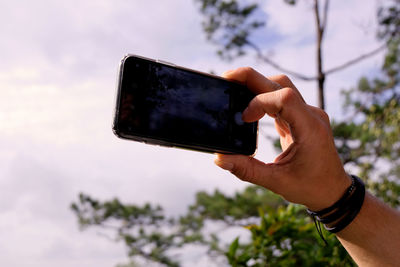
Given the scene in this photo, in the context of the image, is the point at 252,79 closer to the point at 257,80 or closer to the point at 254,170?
the point at 257,80

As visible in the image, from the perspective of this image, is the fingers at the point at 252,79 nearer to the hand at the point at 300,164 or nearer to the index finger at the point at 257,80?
the index finger at the point at 257,80

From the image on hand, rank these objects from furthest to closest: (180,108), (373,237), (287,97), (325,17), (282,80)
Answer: (325,17) → (282,80) → (180,108) → (373,237) → (287,97)

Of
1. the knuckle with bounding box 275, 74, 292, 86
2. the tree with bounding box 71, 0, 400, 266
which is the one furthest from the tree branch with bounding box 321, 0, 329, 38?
the knuckle with bounding box 275, 74, 292, 86

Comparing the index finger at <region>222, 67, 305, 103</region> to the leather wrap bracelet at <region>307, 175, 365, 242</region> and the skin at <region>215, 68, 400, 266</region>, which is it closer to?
the skin at <region>215, 68, 400, 266</region>

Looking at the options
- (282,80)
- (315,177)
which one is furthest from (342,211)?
(282,80)

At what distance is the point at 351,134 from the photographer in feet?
43.5

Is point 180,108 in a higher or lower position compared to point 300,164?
higher

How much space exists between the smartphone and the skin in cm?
17

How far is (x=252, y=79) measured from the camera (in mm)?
1890

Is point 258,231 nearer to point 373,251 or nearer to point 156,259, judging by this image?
point 373,251

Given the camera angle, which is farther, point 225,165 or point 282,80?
point 282,80

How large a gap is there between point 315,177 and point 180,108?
2.05 feet

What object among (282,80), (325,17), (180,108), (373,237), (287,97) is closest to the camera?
(287,97)

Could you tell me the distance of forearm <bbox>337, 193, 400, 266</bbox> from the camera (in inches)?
65.9
